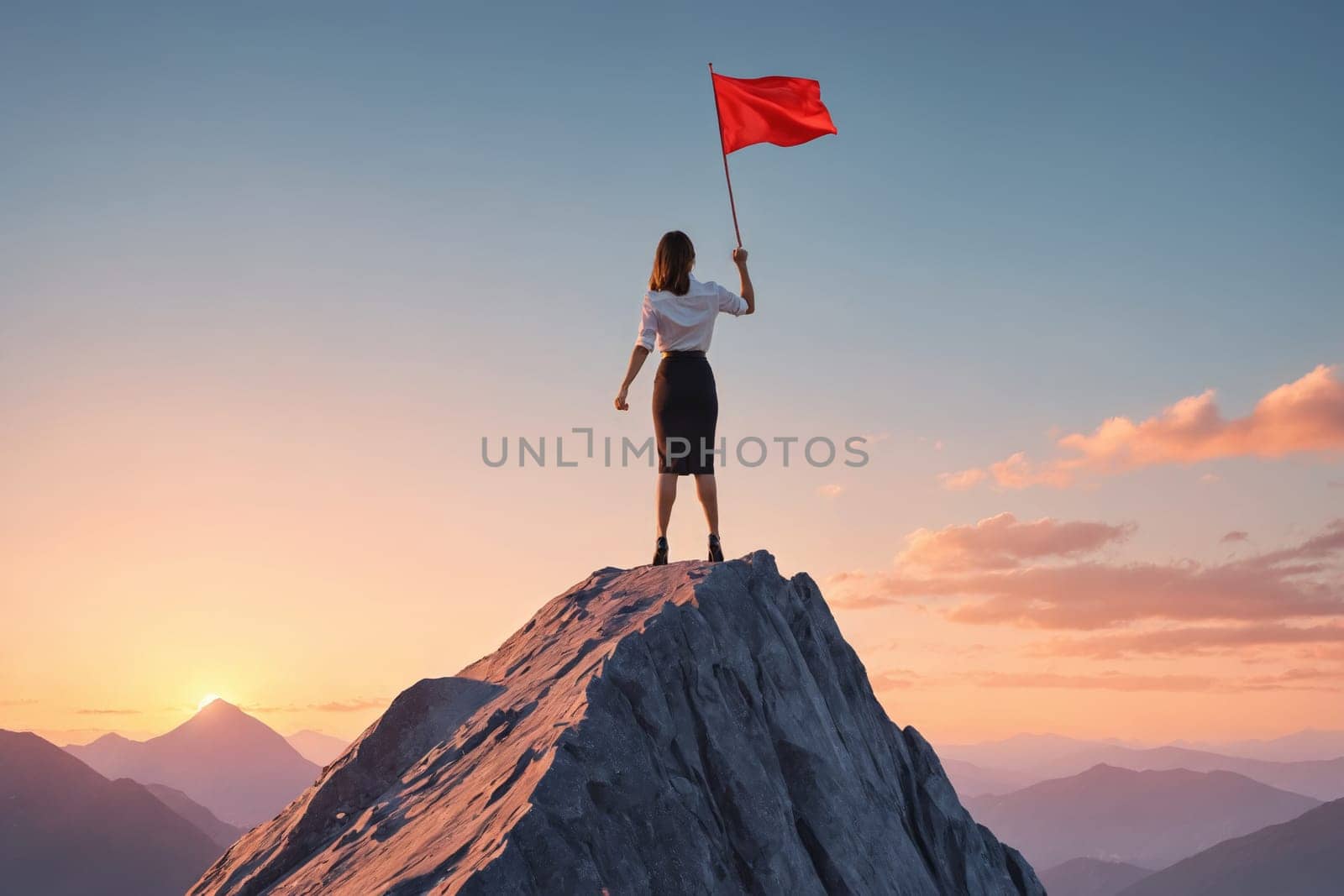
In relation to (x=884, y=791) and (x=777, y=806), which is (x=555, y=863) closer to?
(x=777, y=806)

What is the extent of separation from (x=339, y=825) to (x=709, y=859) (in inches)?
195

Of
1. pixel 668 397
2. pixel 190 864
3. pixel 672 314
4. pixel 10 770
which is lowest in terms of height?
pixel 190 864

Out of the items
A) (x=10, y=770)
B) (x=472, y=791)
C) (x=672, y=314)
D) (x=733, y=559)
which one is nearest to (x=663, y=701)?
(x=472, y=791)

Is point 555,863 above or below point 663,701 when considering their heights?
below

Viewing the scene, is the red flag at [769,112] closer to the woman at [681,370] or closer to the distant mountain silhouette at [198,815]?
the woman at [681,370]

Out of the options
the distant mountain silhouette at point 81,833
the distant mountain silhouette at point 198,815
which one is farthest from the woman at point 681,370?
the distant mountain silhouette at point 198,815

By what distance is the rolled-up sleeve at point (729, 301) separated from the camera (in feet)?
46.7

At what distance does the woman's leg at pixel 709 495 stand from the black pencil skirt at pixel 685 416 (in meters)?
0.10

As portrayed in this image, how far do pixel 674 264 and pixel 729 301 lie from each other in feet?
3.30

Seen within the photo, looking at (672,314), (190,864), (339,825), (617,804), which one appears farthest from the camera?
(190,864)

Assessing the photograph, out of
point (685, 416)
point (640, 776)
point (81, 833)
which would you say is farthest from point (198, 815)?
point (640, 776)

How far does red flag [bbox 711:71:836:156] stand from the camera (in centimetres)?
1664

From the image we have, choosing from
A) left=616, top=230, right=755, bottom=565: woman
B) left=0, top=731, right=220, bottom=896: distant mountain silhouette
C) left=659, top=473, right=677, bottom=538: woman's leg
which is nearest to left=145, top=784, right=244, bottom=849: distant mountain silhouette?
left=0, top=731, right=220, bottom=896: distant mountain silhouette

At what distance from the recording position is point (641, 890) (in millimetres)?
9102
